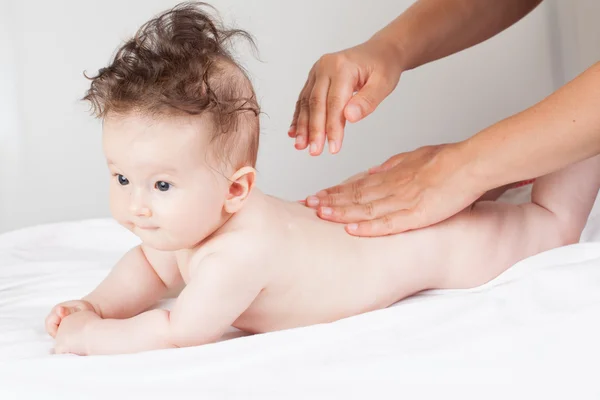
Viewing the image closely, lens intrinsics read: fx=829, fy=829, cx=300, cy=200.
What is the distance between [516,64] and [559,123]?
4.86 ft

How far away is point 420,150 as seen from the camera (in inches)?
61.4

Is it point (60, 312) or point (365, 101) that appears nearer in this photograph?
point (60, 312)

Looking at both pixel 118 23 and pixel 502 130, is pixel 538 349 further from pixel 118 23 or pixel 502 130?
pixel 118 23

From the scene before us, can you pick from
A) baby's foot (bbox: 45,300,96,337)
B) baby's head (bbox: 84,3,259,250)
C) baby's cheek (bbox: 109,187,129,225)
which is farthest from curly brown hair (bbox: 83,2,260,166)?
baby's foot (bbox: 45,300,96,337)

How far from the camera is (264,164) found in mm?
2623

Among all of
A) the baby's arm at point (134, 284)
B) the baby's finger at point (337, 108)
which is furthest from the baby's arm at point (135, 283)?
the baby's finger at point (337, 108)

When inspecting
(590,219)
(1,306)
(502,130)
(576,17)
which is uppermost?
(576,17)

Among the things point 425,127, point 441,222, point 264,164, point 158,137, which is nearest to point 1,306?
point 158,137

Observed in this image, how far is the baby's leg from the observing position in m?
1.41

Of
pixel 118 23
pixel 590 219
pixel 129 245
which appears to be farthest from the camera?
pixel 118 23

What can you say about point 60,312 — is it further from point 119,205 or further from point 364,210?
point 364,210

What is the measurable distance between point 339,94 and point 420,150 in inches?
7.7

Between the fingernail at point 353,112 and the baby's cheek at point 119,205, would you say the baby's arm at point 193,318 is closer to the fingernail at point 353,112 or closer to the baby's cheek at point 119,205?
the baby's cheek at point 119,205

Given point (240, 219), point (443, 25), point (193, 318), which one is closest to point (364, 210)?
point (240, 219)
